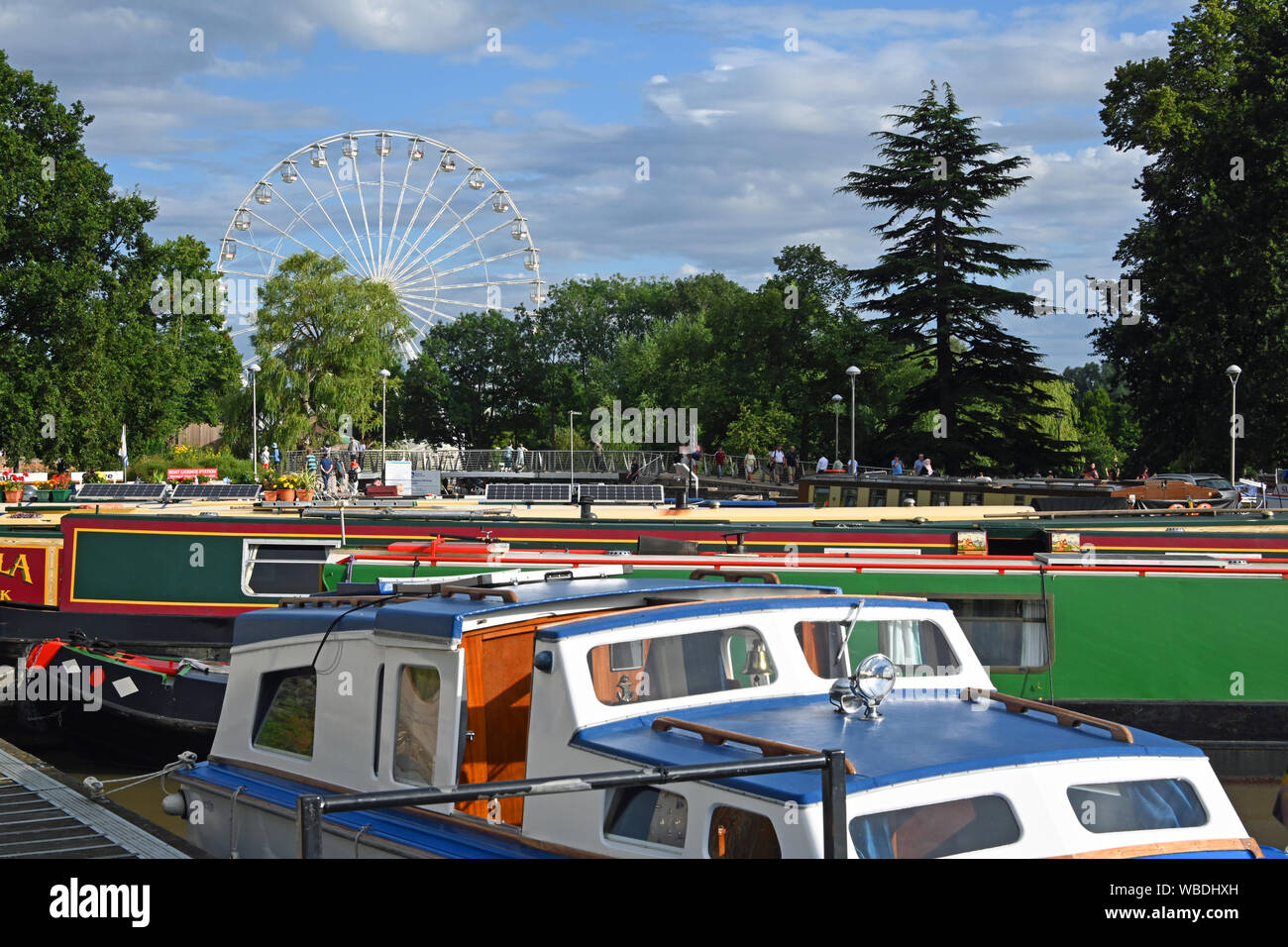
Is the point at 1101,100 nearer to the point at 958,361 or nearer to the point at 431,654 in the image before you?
the point at 958,361

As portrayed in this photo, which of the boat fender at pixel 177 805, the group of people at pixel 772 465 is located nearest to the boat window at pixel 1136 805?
the boat fender at pixel 177 805

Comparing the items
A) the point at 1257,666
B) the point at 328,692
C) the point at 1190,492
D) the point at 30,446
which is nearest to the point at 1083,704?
the point at 1257,666

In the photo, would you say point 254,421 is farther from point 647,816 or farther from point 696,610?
point 647,816

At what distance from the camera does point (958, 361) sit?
203ft

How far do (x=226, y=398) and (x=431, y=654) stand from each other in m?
73.0

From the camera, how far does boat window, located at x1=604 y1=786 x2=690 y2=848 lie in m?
5.73

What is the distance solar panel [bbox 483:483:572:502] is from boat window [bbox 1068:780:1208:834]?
810 inches

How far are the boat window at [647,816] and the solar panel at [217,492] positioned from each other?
70.5 feet

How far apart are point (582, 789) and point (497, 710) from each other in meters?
2.94

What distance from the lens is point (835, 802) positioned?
14.6ft

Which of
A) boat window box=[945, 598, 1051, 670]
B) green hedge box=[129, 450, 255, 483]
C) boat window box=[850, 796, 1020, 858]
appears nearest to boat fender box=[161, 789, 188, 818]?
boat window box=[850, 796, 1020, 858]

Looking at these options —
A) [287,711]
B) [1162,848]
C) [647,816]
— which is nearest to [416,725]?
[287,711]
